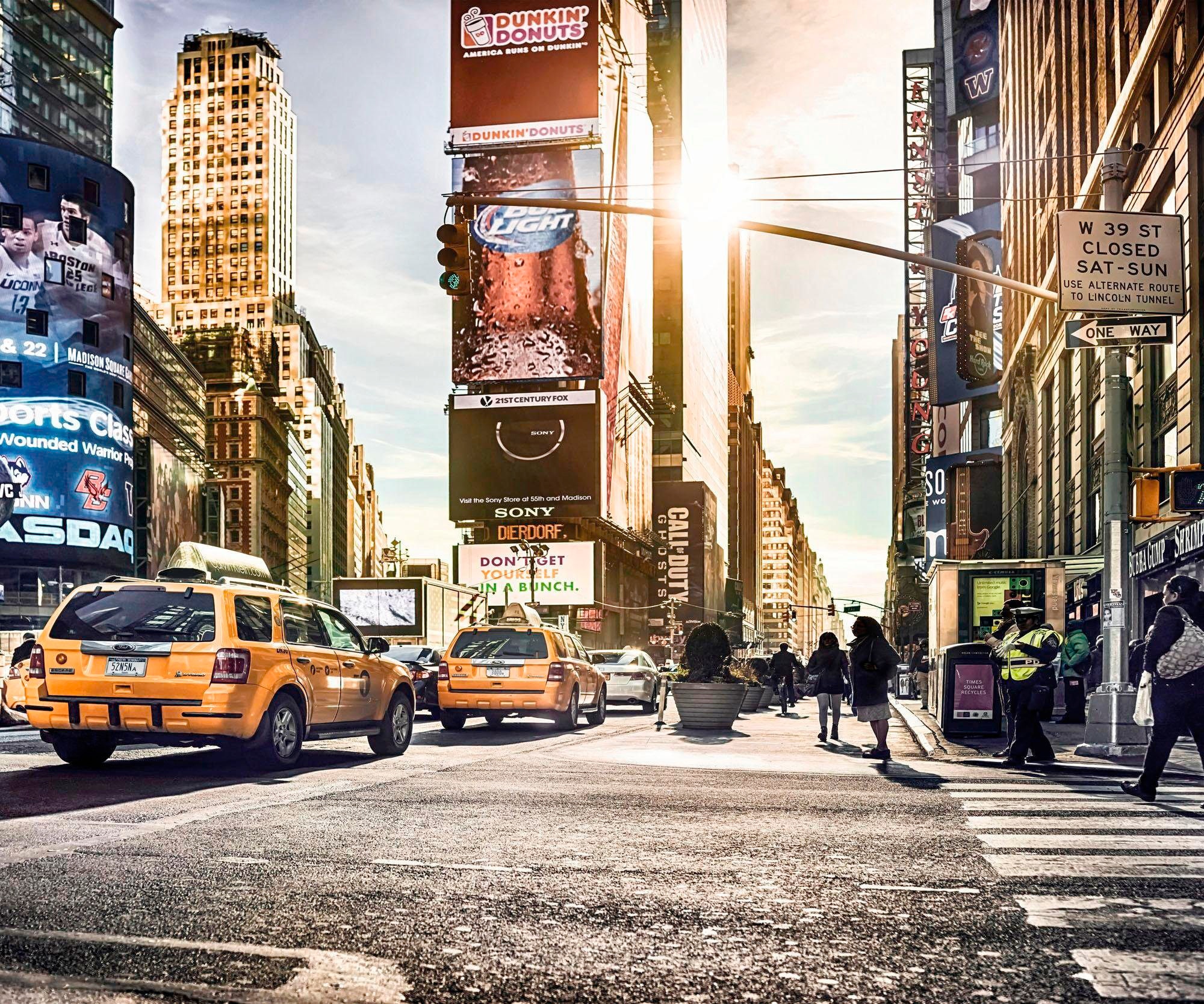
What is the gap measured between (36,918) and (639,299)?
122127 mm

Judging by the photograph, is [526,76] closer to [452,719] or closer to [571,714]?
[571,714]

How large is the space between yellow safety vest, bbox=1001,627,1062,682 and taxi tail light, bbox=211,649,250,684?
7.66 meters

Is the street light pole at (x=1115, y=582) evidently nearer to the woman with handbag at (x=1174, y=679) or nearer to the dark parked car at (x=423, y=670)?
the woman with handbag at (x=1174, y=679)

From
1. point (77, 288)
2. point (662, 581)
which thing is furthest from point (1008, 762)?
point (662, 581)

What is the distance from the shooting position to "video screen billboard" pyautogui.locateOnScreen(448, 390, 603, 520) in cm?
9988

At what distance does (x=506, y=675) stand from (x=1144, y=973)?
→ 1639 centimetres

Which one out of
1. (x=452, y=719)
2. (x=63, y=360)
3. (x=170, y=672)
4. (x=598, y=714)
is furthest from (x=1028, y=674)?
(x=63, y=360)

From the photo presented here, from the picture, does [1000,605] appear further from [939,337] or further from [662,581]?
[662,581]

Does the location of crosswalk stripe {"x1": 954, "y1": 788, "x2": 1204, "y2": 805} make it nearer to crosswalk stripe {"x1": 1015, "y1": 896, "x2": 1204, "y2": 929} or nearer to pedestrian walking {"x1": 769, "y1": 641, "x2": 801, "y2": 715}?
crosswalk stripe {"x1": 1015, "y1": 896, "x2": 1204, "y2": 929}

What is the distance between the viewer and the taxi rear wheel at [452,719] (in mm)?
21234

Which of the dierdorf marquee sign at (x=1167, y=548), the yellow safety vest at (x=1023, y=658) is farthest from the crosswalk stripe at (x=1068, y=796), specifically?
the dierdorf marquee sign at (x=1167, y=548)

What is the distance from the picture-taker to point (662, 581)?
5871 inches

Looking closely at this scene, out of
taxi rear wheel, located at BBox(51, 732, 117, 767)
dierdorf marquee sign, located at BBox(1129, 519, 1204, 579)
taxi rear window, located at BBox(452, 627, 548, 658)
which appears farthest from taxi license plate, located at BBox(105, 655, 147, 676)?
dierdorf marquee sign, located at BBox(1129, 519, 1204, 579)

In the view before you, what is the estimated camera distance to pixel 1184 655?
36.0 feet
